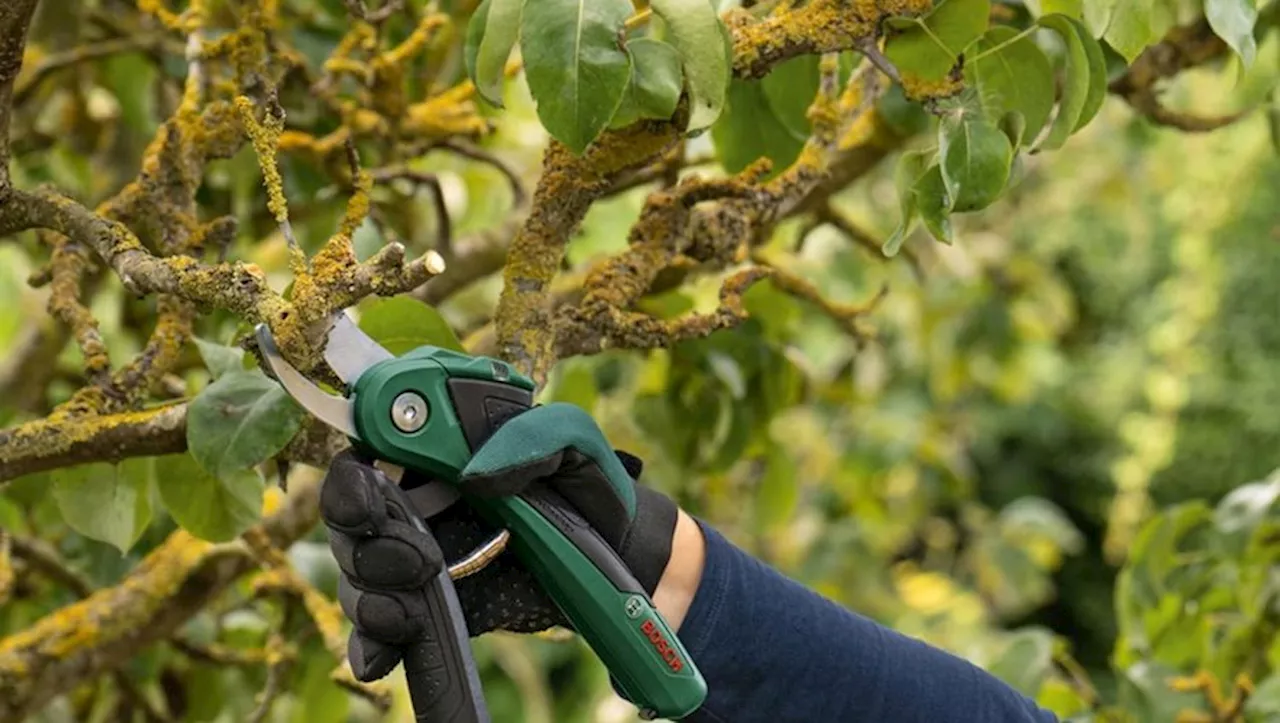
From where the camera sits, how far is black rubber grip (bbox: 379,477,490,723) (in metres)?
0.56

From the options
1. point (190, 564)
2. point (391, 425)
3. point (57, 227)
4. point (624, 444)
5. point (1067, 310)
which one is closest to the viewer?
point (391, 425)

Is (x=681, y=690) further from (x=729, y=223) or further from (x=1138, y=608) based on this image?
(x=1138, y=608)

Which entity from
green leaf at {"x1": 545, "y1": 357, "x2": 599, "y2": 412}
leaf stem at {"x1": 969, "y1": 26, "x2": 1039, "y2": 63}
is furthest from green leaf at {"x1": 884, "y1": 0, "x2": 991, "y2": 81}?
green leaf at {"x1": 545, "y1": 357, "x2": 599, "y2": 412}

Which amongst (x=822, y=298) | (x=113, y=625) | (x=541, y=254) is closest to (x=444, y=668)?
(x=541, y=254)

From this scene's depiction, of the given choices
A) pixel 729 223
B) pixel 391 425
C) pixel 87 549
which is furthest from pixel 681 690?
pixel 87 549

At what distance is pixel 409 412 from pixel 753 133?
31 cm

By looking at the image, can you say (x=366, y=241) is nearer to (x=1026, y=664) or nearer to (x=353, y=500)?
(x=353, y=500)

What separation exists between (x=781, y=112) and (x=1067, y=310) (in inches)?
64.2

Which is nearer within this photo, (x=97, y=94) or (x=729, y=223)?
(x=729, y=223)

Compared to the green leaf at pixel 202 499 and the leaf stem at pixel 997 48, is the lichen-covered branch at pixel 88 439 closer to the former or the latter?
the green leaf at pixel 202 499

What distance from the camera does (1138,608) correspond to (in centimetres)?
117

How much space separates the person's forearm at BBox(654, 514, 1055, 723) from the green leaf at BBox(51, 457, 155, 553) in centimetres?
28

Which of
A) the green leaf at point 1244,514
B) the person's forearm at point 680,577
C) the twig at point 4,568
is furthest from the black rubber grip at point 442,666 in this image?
the green leaf at point 1244,514

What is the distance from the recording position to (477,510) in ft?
1.91
